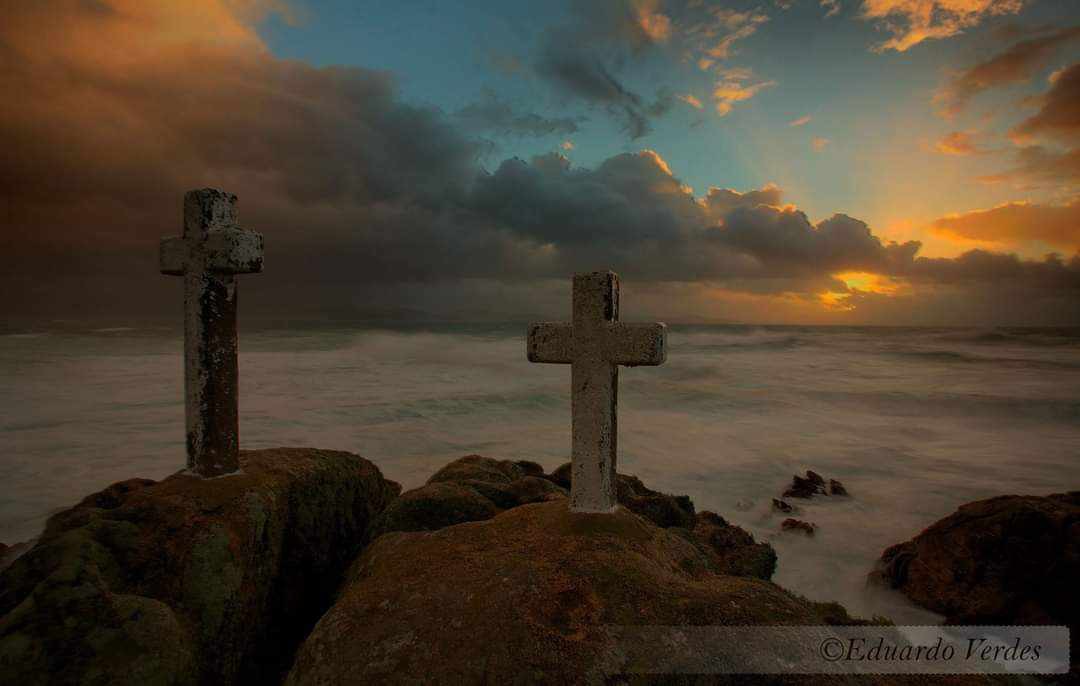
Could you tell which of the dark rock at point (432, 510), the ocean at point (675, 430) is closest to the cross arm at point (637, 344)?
the dark rock at point (432, 510)

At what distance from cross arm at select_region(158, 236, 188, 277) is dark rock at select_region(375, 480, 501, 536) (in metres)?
3.21

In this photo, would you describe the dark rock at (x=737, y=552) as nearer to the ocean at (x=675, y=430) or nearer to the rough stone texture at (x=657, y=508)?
the rough stone texture at (x=657, y=508)

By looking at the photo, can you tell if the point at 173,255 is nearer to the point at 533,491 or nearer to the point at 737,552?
the point at 533,491

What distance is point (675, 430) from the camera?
771 inches

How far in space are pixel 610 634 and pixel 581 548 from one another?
2.87ft

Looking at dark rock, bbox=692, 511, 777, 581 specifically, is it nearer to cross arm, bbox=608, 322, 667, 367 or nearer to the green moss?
cross arm, bbox=608, 322, 667, 367

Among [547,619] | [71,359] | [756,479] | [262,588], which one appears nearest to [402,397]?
[756,479]

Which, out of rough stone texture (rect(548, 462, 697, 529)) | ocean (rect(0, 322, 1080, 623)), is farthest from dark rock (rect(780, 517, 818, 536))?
rough stone texture (rect(548, 462, 697, 529))

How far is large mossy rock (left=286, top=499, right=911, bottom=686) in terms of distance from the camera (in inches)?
115

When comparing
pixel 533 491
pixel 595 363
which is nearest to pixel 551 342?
pixel 595 363

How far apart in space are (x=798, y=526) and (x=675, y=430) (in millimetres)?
9326

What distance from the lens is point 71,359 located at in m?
34.3

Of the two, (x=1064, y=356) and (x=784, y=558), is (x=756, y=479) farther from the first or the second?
(x=1064, y=356)

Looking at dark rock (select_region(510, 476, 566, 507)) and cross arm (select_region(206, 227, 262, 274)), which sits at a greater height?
cross arm (select_region(206, 227, 262, 274))
